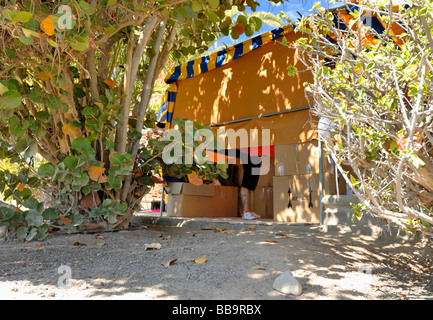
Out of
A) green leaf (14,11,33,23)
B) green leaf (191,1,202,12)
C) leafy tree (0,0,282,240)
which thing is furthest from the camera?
leafy tree (0,0,282,240)

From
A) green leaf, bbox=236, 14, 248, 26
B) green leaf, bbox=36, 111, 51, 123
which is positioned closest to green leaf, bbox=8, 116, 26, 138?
green leaf, bbox=36, 111, 51, 123

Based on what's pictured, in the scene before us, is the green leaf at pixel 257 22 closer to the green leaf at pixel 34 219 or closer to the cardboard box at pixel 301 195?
the cardboard box at pixel 301 195

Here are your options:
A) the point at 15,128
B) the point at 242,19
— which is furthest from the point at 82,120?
the point at 242,19

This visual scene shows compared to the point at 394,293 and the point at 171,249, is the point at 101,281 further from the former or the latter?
the point at 394,293

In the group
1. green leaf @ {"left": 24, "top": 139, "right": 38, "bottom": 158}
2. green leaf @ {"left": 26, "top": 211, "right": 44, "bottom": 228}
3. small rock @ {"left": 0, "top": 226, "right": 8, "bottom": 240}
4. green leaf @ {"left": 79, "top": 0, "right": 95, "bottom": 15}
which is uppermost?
green leaf @ {"left": 79, "top": 0, "right": 95, "bottom": 15}

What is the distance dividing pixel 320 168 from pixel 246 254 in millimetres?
1816

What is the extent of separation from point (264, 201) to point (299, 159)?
1691 mm

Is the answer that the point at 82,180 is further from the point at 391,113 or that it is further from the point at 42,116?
the point at 391,113

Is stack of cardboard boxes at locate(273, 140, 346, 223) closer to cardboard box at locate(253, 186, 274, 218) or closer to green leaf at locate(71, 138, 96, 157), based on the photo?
cardboard box at locate(253, 186, 274, 218)

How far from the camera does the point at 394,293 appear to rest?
1935mm

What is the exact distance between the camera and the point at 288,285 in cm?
184
